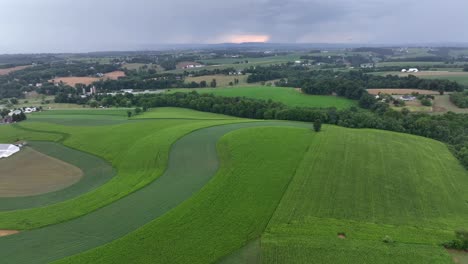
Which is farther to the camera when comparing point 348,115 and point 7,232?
point 348,115

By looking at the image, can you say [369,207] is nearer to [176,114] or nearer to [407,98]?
[176,114]

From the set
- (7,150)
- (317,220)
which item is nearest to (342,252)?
(317,220)

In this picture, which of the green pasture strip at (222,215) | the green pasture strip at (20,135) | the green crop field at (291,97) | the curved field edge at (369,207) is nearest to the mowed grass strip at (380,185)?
the curved field edge at (369,207)

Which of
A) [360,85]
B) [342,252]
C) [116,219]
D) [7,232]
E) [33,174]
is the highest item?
[360,85]

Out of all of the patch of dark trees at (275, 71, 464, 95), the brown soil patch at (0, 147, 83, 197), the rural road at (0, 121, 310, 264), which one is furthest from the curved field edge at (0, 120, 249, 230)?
the patch of dark trees at (275, 71, 464, 95)

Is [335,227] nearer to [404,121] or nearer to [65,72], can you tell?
[404,121]
